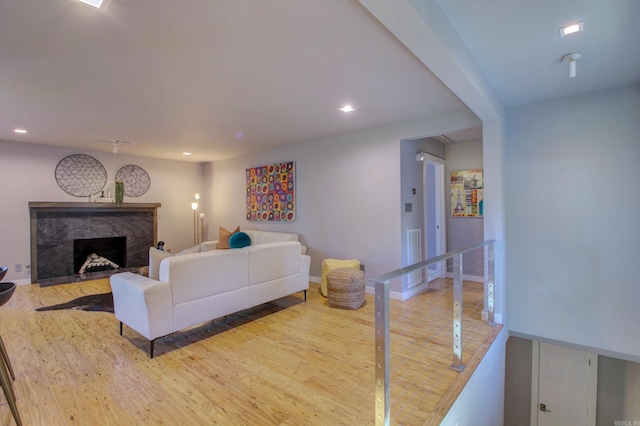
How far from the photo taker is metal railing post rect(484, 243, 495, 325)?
3041 mm

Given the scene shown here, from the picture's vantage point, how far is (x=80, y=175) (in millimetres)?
5461

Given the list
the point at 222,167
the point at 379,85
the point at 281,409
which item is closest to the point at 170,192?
the point at 222,167

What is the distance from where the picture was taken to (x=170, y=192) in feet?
21.9

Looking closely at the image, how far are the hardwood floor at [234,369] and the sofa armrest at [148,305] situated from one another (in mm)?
237

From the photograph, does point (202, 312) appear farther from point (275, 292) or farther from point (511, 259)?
point (511, 259)

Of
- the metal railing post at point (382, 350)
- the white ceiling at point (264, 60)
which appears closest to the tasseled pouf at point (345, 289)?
the white ceiling at point (264, 60)

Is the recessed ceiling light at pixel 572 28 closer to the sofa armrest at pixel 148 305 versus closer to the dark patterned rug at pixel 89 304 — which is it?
the sofa armrest at pixel 148 305

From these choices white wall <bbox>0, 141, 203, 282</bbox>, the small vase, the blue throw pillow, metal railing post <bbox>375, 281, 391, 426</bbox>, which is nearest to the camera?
metal railing post <bbox>375, 281, 391, 426</bbox>

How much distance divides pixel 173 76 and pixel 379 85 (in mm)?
1829

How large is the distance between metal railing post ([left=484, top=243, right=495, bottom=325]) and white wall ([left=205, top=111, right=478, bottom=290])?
112 cm

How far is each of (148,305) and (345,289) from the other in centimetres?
209

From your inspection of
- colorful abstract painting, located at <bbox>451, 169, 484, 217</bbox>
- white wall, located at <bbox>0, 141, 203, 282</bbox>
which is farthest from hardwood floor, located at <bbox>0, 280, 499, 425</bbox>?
colorful abstract painting, located at <bbox>451, 169, 484, 217</bbox>

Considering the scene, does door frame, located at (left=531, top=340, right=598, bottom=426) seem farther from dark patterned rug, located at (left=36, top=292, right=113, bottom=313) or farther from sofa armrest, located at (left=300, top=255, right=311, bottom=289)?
dark patterned rug, located at (left=36, top=292, right=113, bottom=313)

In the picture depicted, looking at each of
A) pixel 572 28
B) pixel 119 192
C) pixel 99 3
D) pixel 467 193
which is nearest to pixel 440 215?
pixel 467 193
